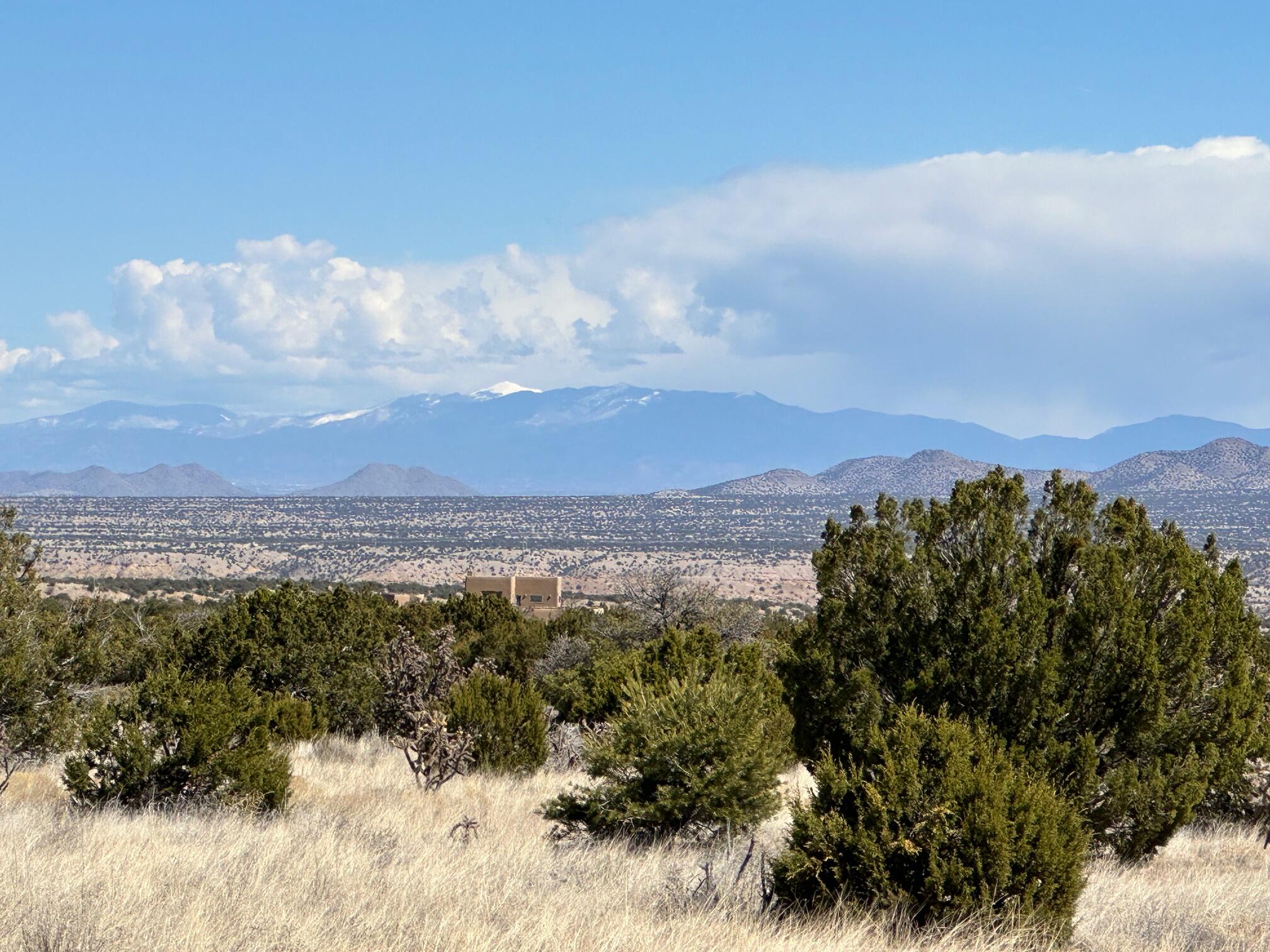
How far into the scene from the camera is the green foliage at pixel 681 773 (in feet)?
34.2

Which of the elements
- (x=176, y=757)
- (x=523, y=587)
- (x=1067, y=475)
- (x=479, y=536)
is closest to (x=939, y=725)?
(x=176, y=757)

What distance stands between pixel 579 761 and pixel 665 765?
28.1 ft

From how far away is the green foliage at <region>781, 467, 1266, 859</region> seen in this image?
9570 mm

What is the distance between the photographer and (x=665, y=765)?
10.6m

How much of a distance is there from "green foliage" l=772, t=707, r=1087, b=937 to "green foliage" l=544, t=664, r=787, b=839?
3067 millimetres

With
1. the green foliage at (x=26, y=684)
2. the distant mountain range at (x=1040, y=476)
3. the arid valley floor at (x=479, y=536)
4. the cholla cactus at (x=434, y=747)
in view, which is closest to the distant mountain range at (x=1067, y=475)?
the distant mountain range at (x=1040, y=476)

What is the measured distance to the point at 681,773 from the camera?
10523mm

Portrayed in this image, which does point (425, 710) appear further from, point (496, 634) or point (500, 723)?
point (496, 634)

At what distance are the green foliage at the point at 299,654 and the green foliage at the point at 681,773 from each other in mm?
12776

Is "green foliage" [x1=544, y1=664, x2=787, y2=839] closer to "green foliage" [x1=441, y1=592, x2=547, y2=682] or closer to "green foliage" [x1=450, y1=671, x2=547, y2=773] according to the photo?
"green foliage" [x1=450, y1=671, x2=547, y2=773]

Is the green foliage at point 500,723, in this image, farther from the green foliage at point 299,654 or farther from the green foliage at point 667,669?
the green foliage at point 299,654

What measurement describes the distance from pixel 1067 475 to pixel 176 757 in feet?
384

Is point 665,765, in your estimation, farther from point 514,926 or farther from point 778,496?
point 778,496

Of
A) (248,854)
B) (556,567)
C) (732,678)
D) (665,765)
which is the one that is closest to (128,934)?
(248,854)
